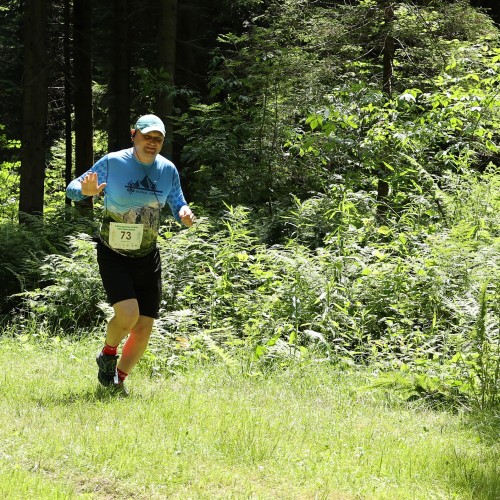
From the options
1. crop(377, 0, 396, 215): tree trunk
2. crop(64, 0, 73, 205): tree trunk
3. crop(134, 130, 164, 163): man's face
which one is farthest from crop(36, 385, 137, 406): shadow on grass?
crop(64, 0, 73, 205): tree trunk

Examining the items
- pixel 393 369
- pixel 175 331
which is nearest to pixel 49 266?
pixel 175 331

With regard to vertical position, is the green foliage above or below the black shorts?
below

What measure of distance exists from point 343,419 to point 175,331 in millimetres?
3288

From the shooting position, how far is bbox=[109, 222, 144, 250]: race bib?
235 inches

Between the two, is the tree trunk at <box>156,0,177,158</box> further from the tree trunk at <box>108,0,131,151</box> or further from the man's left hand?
the man's left hand

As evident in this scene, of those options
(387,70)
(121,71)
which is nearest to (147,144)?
(387,70)

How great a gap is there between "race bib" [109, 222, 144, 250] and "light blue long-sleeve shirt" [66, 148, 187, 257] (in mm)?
32

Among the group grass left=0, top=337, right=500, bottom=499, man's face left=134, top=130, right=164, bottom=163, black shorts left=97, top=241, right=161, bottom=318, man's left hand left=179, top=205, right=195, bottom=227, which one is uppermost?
man's face left=134, top=130, right=164, bottom=163

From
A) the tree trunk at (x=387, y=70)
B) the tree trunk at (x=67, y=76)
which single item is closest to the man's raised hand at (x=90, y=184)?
the tree trunk at (x=387, y=70)

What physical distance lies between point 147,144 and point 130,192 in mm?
434

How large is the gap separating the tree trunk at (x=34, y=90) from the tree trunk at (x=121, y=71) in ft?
11.1

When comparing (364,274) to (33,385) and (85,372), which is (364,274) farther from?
(33,385)

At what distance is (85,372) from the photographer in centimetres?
705

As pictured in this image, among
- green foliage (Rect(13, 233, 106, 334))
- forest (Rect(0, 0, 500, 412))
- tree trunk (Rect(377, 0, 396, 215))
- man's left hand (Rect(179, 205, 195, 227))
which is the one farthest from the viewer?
tree trunk (Rect(377, 0, 396, 215))
